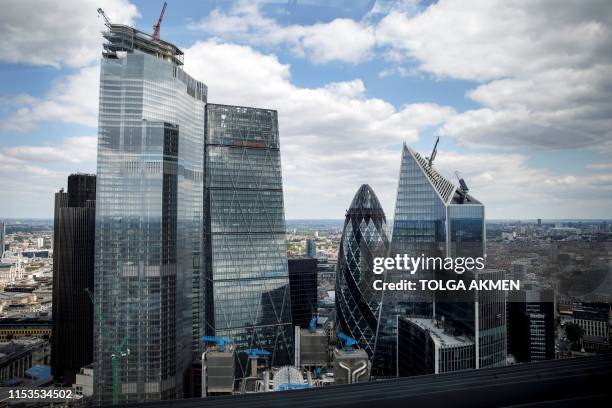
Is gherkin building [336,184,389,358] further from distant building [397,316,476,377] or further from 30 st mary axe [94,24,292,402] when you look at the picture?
distant building [397,316,476,377]

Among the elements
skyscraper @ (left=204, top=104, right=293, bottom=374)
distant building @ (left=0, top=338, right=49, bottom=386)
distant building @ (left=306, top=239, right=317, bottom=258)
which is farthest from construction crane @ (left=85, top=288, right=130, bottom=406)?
distant building @ (left=306, top=239, right=317, bottom=258)

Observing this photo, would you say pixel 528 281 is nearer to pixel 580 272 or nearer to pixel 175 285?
pixel 580 272

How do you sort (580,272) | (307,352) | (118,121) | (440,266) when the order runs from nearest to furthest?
(580,272), (440,266), (118,121), (307,352)

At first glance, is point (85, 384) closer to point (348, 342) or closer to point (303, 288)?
point (348, 342)

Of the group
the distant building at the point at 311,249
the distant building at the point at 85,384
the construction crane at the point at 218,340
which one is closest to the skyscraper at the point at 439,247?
the construction crane at the point at 218,340

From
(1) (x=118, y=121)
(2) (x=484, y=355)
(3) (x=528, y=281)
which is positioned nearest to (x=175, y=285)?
(1) (x=118, y=121)

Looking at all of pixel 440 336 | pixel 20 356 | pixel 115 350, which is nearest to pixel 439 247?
pixel 440 336

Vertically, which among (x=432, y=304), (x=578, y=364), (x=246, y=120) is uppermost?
(x=246, y=120)
